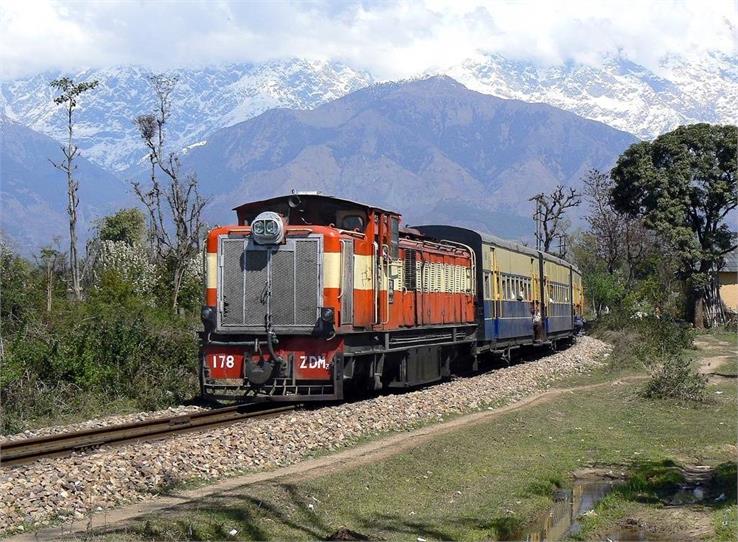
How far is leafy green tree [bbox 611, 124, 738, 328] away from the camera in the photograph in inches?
2266

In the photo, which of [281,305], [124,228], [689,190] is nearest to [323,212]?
[281,305]

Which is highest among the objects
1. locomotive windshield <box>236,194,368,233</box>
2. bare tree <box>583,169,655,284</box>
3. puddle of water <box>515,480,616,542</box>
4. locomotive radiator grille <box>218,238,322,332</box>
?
bare tree <box>583,169,655,284</box>

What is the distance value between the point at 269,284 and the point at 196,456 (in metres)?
6.02

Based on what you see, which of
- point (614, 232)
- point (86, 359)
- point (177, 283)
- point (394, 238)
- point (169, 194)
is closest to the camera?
point (394, 238)

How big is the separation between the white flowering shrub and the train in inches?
596

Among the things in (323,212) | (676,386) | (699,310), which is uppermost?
(323,212)

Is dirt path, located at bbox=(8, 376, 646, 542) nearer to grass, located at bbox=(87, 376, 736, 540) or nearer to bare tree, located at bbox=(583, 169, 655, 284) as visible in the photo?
grass, located at bbox=(87, 376, 736, 540)

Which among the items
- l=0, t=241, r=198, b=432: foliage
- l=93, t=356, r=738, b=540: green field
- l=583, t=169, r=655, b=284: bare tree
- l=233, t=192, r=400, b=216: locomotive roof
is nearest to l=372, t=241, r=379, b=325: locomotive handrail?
l=233, t=192, r=400, b=216: locomotive roof

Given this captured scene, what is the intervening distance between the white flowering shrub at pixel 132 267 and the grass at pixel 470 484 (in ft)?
65.7

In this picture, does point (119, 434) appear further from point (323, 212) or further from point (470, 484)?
point (323, 212)

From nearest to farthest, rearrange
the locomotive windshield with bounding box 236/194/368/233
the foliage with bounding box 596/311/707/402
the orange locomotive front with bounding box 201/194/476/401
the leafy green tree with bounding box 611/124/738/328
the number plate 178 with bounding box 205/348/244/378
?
the orange locomotive front with bounding box 201/194/476/401 → the number plate 178 with bounding box 205/348/244/378 → the locomotive windshield with bounding box 236/194/368/233 → the foliage with bounding box 596/311/707/402 → the leafy green tree with bounding box 611/124/738/328

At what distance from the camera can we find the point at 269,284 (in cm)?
1928

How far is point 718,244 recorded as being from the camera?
59.4 m

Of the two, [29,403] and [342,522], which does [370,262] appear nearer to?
[29,403]
